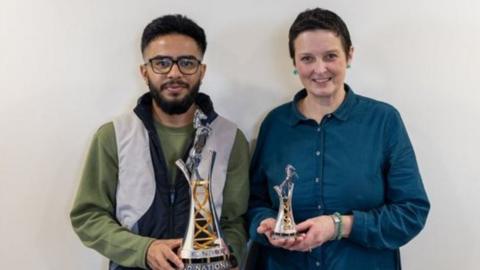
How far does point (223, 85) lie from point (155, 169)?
39cm

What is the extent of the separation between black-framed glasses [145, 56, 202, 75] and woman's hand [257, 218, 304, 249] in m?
0.43

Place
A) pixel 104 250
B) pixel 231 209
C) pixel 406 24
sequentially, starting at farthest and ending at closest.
A: pixel 406 24, pixel 231 209, pixel 104 250

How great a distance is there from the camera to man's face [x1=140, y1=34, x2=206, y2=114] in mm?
1341

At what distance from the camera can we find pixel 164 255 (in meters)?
1.21

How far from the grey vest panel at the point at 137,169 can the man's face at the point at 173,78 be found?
11cm

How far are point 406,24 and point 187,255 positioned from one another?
93 cm

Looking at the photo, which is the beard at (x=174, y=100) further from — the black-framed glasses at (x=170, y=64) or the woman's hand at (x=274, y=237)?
the woman's hand at (x=274, y=237)

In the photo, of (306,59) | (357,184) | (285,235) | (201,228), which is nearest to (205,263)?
(201,228)

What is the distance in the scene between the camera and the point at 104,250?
4.27 feet

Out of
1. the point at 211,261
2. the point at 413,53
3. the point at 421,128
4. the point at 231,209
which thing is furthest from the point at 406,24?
the point at 211,261

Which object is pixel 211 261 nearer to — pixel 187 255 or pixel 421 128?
pixel 187 255

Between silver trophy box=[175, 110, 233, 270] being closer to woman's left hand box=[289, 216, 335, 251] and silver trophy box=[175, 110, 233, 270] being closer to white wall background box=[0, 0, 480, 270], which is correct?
woman's left hand box=[289, 216, 335, 251]

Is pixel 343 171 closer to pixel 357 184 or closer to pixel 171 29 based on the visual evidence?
pixel 357 184

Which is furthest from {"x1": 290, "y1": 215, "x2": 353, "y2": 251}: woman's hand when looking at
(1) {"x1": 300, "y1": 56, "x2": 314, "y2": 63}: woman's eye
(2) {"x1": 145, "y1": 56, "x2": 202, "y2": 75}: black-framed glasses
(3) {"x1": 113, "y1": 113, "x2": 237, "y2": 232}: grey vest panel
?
(2) {"x1": 145, "y1": 56, "x2": 202, "y2": 75}: black-framed glasses
